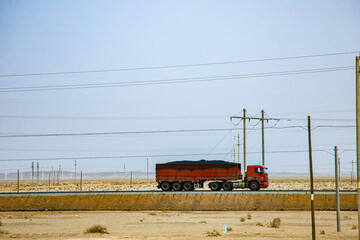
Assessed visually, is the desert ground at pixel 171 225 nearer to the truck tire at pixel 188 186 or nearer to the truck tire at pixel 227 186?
the truck tire at pixel 227 186

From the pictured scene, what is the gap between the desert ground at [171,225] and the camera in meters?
34.7

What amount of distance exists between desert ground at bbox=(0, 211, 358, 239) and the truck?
9.43 meters

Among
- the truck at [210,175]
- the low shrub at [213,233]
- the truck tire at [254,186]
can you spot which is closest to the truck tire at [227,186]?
the truck at [210,175]

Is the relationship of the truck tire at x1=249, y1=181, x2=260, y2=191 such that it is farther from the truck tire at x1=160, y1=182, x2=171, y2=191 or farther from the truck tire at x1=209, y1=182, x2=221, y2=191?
the truck tire at x1=160, y1=182, x2=171, y2=191

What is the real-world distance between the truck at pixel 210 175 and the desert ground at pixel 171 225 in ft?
30.9

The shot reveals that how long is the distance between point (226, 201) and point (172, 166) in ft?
34.8

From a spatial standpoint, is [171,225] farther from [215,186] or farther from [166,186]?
[166,186]

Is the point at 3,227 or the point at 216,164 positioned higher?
the point at 216,164

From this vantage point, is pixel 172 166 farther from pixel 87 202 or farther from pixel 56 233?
pixel 56 233

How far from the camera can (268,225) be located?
40250 millimetres

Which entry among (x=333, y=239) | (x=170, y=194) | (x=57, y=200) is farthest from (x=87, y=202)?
(x=333, y=239)

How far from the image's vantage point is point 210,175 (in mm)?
61312

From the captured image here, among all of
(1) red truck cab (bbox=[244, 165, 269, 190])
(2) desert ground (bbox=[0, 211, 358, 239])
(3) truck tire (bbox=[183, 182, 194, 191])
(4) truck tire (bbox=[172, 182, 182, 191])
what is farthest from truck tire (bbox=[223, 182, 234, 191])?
(2) desert ground (bbox=[0, 211, 358, 239])

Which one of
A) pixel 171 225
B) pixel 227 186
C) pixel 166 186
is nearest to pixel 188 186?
pixel 166 186
